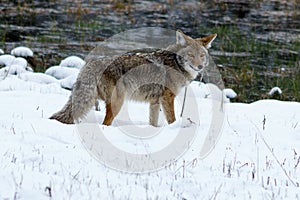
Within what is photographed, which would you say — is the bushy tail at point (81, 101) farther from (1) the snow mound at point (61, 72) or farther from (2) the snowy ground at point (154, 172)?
(1) the snow mound at point (61, 72)

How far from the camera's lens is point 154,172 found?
5.57m

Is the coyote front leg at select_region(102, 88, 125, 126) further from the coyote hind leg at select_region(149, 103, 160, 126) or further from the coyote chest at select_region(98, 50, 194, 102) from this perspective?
the coyote hind leg at select_region(149, 103, 160, 126)

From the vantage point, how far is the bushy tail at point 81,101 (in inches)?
308

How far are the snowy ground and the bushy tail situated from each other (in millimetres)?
446

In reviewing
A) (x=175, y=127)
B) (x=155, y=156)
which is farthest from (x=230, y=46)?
(x=155, y=156)

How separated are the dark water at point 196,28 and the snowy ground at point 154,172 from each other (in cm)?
653

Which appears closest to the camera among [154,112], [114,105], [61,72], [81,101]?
[81,101]

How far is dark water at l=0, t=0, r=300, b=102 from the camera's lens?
15492mm

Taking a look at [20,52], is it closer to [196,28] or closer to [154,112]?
[154,112]

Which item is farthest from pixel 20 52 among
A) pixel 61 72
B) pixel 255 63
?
pixel 255 63

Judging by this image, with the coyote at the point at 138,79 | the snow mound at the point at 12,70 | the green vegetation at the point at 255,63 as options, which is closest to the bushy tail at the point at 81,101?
the coyote at the point at 138,79

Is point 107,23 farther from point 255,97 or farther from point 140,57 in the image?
point 140,57

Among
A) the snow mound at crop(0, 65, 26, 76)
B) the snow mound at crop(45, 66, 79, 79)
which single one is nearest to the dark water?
the snow mound at crop(45, 66, 79, 79)

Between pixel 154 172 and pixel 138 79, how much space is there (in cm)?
287
